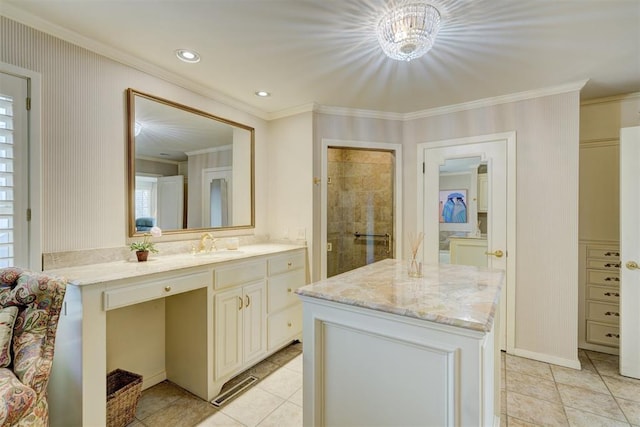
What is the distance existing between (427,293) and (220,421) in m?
1.56

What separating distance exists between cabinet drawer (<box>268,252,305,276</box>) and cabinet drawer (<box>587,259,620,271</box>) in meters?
2.81

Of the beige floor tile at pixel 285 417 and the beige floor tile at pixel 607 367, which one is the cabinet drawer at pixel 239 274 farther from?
the beige floor tile at pixel 607 367

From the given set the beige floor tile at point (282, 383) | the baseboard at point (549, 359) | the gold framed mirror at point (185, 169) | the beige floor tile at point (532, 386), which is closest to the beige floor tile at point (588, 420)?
the beige floor tile at point (532, 386)

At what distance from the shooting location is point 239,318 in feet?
7.46

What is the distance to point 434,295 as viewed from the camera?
1316mm

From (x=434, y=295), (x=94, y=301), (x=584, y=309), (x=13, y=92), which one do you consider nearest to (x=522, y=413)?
(x=434, y=295)

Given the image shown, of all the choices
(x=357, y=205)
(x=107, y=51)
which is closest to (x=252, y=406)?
(x=357, y=205)

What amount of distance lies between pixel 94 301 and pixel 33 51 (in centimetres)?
150

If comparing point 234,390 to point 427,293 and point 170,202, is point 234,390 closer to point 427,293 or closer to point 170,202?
point 170,202

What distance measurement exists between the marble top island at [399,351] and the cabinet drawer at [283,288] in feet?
3.97

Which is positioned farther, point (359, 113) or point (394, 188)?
point (394, 188)

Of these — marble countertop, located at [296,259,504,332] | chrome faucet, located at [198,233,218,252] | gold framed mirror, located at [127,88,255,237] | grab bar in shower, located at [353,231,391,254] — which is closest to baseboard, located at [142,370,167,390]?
chrome faucet, located at [198,233,218,252]

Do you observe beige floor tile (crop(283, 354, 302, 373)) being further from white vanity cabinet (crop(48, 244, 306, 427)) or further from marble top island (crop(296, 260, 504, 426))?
marble top island (crop(296, 260, 504, 426))

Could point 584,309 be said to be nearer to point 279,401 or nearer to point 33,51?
point 279,401
